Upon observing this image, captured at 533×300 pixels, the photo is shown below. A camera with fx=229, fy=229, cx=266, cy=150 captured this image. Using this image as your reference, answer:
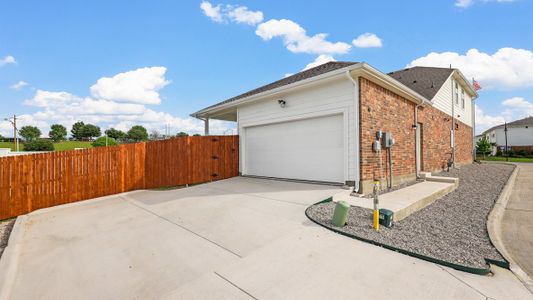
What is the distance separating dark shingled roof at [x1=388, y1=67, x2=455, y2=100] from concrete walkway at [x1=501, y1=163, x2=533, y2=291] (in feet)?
17.7

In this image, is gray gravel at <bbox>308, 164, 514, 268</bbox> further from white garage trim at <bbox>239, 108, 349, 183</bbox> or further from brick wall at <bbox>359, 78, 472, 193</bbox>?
white garage trim at <bbox>239, 108, 349, 183</bbox>

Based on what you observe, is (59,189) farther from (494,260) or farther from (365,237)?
(494,260)

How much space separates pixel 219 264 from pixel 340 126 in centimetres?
530

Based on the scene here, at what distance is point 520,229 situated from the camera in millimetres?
4715

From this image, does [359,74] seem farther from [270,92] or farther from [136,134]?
[136,134]

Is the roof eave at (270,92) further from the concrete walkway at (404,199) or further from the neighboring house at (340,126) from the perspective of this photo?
the concrete walkway at (404,199)

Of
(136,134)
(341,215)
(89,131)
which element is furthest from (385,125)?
(89,131)

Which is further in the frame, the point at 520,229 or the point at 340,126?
the point at 340,126

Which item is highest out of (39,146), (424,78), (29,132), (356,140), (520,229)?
(29,132)

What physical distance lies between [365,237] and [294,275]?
4.95 ft

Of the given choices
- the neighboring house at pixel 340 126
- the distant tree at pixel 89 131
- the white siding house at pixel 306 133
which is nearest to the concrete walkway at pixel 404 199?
the neighboring house at pixel 340 126

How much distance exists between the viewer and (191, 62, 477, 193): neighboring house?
21.1 ft

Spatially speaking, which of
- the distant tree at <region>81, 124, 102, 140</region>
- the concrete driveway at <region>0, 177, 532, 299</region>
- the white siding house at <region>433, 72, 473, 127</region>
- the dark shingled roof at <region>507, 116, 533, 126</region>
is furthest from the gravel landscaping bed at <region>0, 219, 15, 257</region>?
the distant tree at <region>81, 124, 102, 140</region>

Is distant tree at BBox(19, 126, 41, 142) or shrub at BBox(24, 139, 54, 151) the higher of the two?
distant tree at BBox(19, 126, 41, 142)
